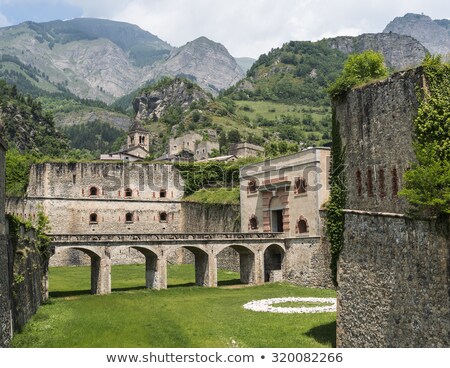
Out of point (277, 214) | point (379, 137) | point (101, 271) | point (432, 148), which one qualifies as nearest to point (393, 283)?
point (432, 148)

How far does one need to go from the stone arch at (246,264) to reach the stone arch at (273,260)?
1.52 metres

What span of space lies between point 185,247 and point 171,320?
1566 centimetres

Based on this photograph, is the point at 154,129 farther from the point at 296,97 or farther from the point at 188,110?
the point at 296,97

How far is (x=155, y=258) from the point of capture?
42.3 metres

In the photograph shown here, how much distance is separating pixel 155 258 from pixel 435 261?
101 ft

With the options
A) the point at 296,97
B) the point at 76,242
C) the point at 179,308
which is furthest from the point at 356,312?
the point at 296,97

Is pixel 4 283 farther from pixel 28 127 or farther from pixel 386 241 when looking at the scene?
pixel 28 127

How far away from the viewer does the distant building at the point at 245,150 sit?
101 meters

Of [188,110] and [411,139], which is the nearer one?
[411,139]

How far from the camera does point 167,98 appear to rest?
15938 cm

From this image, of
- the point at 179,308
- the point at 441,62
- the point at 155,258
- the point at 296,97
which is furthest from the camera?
the point at 296,97

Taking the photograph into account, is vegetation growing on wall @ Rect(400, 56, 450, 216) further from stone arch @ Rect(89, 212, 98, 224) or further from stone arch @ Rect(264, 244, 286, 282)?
stone arch @ Rect(89, 212, 98, 224)

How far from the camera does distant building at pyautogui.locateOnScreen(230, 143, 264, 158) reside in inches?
3959

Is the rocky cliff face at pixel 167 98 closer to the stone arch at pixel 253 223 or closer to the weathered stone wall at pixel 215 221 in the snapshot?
the weathered stone wall at pixel 215 221
